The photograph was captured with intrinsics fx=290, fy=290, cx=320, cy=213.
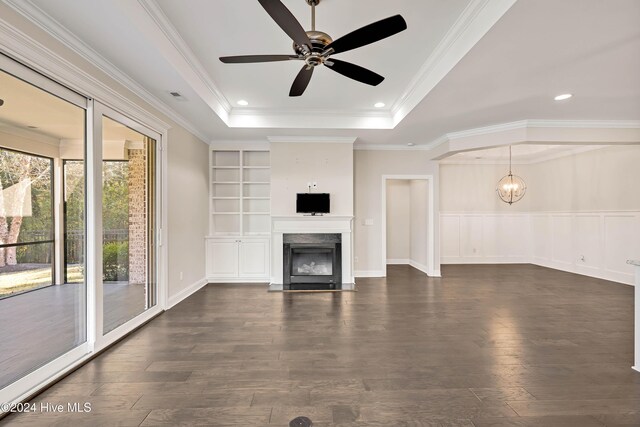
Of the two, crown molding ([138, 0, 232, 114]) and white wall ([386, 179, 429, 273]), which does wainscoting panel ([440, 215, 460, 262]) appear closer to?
white wall ([386, 179, 429, 273])

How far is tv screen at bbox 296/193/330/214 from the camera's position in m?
5.30

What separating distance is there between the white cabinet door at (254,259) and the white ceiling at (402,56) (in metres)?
2.26

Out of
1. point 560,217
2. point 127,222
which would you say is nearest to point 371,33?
point 127,222

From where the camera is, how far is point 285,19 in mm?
1852

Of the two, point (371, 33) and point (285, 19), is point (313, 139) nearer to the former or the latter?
point (371, 33)

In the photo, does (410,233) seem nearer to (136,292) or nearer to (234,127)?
(234,127)

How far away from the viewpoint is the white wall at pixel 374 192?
6.14 meters

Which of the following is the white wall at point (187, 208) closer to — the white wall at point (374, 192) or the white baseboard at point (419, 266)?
the white wall at point (374, 192)

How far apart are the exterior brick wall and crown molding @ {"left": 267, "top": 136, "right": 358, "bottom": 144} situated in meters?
2.28

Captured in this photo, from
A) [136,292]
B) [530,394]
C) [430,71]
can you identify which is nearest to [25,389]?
[136,292]

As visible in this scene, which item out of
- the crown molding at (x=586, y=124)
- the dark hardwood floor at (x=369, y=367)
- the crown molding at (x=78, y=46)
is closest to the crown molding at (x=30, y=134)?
the crown molding at (x=78, y=46)

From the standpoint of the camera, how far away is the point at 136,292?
366cm

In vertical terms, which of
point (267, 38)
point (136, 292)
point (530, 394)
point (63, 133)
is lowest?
point (530, 394)

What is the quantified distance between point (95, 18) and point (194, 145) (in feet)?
9.67
